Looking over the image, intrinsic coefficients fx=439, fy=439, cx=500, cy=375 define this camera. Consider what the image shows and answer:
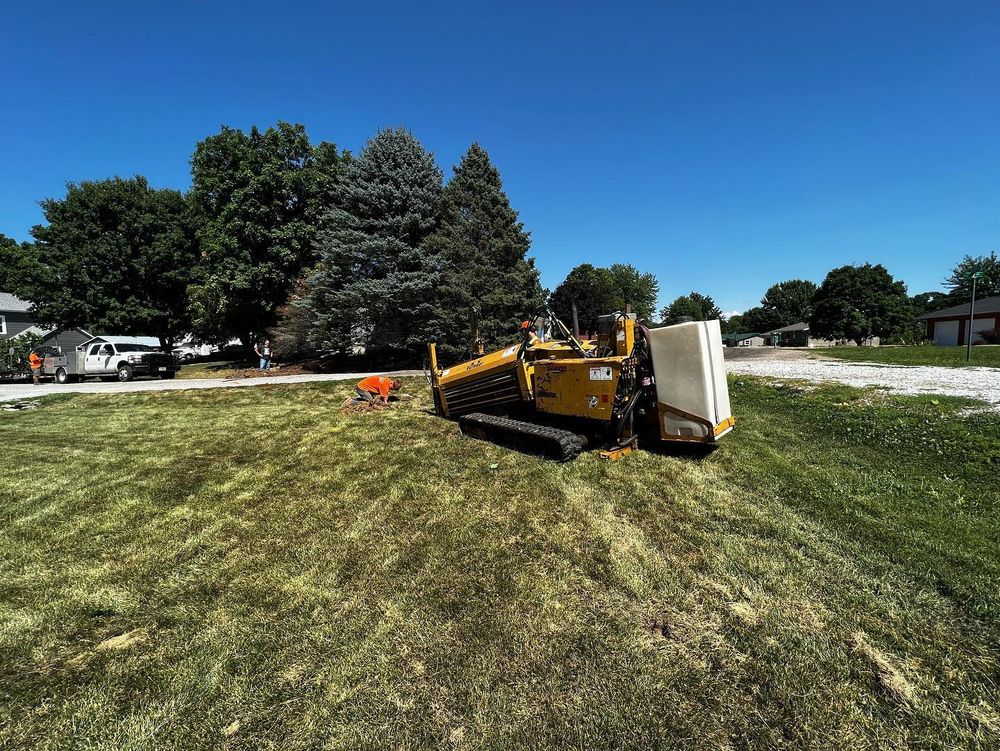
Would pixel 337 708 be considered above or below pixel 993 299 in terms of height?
below

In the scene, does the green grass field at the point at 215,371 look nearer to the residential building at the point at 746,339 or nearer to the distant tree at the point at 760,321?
the residential building at the point at 746,339

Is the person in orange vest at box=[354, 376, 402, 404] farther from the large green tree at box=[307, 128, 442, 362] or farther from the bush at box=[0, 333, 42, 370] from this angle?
Result: the bush at box=[0, 333, 42, 370]

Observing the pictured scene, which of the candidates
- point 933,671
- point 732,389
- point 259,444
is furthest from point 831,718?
point 732,389

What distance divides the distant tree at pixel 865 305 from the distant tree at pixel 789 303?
47347 mm

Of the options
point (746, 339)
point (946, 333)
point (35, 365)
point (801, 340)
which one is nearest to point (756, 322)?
point (746, 339)

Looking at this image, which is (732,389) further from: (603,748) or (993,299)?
(993,299)

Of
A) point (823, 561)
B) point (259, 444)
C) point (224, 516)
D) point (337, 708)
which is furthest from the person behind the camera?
point (259, 444)

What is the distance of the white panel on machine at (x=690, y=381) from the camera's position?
5059 mm

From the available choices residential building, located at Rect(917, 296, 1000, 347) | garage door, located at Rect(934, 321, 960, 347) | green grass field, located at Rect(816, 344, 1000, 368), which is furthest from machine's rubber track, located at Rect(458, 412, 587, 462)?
garage door, located at Rect(934, 321, 960, 347)

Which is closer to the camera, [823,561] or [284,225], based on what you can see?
[823,561]

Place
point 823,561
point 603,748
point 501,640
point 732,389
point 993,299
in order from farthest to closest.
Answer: point 993,299 < point 732,389 < point 823,561 < point 501,640 < point 603,748

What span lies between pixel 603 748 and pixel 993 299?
51176mm

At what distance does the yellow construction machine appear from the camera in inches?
203

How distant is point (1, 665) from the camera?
265cm
